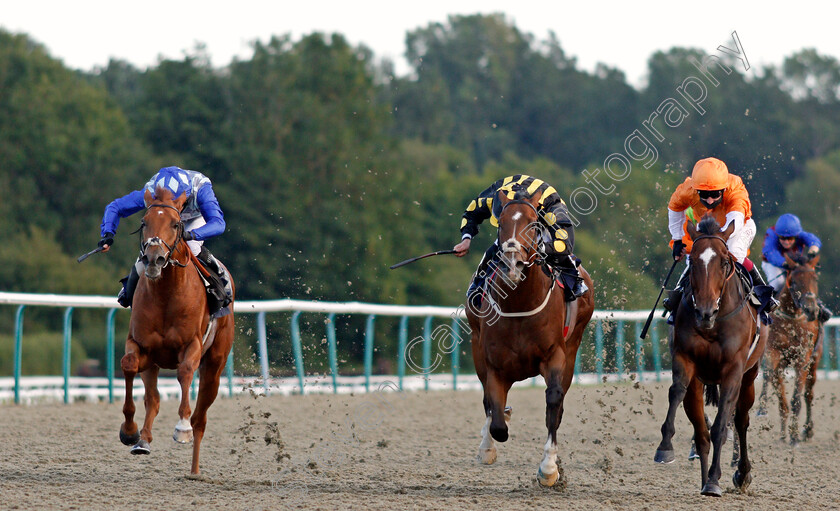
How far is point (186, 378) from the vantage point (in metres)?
6.39

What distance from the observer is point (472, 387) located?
16.2m

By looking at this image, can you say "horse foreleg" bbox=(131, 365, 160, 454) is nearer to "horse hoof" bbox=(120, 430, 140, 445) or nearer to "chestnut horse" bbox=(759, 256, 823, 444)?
"horse hoof" bbox=(120, 430, 140, 445)

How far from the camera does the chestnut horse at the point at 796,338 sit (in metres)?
9.81

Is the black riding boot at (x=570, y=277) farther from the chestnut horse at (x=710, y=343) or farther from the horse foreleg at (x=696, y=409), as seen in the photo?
the horse foreleg at (x=696, y=409)

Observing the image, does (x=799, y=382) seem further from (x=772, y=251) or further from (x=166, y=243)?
(x=166, y=243)

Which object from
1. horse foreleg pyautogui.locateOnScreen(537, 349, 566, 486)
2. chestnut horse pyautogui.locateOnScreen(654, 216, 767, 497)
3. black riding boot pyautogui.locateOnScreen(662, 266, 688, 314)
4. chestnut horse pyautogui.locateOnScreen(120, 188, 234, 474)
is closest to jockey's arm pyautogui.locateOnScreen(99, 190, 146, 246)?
chestnut horse pyautogui.locateOnScreen(120, 188, 234, 474)

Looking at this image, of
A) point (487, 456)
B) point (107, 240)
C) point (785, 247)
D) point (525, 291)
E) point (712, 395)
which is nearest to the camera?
point (525, 291)

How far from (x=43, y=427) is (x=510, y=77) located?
2372 inches

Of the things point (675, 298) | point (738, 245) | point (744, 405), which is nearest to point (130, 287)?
point (675, 298)

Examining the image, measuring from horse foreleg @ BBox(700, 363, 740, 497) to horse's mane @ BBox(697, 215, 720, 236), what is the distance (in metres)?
0.76

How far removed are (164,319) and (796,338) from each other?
5946 mm

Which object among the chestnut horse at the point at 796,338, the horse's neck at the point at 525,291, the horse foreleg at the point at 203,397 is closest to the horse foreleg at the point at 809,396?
the chestnut horse at the point at 796,338

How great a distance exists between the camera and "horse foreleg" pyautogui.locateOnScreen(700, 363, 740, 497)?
6.09m

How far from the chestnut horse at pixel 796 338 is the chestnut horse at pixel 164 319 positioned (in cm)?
541
